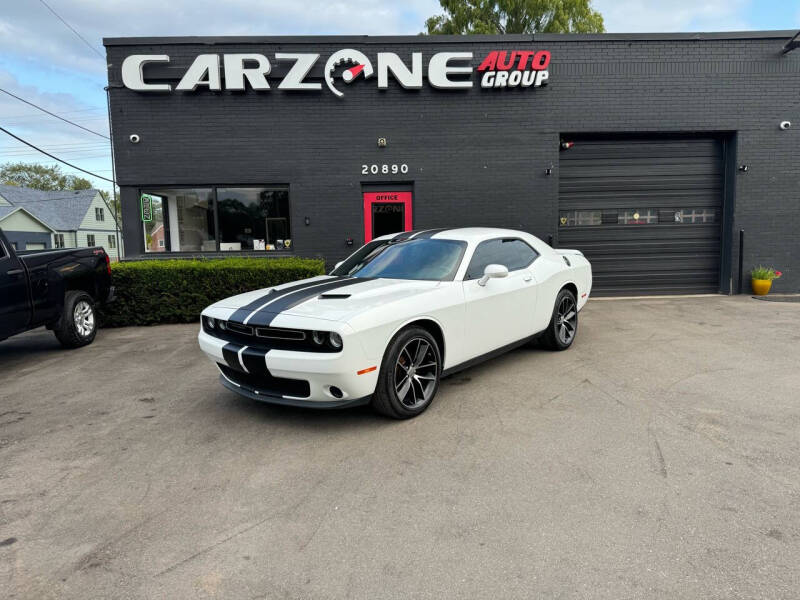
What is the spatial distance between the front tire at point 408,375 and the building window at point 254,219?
23.6 feet

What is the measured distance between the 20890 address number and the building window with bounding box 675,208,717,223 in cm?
603

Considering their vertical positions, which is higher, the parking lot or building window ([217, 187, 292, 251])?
building window ([217, 187, 292, 251])

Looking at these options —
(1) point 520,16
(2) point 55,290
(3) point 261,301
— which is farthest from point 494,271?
(1) point 520,16

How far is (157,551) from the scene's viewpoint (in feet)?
8.26

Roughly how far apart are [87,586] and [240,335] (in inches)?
81.6

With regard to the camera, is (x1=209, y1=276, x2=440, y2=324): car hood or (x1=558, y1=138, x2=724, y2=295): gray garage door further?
(x1=558, y1=138, x2=724, y2=295): gray garage door

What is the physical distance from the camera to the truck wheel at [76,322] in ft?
22.7

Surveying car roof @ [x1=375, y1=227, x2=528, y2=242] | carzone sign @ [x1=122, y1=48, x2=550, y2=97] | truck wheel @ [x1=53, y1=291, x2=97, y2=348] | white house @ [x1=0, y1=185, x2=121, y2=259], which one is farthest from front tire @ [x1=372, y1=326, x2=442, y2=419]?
white house @ [x1=0, y1=185, x2=121, y2=259]

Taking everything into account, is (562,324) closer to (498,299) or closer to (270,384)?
(498,299)

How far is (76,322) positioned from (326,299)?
4.92m

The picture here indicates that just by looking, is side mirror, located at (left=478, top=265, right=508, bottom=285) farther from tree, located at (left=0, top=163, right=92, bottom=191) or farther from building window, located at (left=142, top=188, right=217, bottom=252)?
tree, located at (left=0, top=163, right=92, bottom=191)

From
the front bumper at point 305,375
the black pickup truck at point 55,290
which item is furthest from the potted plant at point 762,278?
the black pickup truck at point 55,290

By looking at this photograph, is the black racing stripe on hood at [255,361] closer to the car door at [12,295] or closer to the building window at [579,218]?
the car door at [12,295]

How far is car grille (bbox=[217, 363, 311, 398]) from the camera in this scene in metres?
3.77
